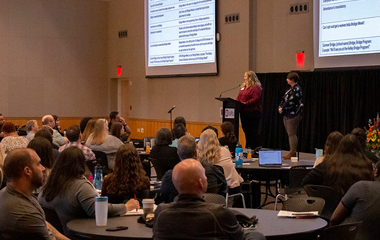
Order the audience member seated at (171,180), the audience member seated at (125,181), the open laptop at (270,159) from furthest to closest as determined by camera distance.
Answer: the open laptop at (270,159) < the audience member seated at (171,180) < the audience member seated at (125,181)

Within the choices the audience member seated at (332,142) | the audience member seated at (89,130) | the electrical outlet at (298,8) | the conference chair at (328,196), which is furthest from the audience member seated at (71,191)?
the electrical outlet at (298,8)

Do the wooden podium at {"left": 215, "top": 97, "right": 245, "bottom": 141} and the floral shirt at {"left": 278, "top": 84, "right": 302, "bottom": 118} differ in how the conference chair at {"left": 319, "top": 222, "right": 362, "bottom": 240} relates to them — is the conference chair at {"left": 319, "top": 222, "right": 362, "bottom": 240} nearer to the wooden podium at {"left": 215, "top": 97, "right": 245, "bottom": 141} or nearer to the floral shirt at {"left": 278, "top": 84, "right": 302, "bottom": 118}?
the floral shirt at {"left": 278, "top": 84, "right": 302, "bottom": 118}

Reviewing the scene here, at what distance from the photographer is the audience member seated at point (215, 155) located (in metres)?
6.11

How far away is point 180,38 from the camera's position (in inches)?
566

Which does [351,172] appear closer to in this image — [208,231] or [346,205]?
[346,205]

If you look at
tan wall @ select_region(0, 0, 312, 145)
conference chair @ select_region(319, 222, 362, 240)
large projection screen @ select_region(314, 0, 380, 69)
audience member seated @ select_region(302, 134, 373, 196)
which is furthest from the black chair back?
tan wall @ select_region(0, 0, 312, 145)

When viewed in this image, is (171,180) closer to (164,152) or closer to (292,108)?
(164,152)

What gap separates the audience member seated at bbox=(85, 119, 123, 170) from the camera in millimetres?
7801

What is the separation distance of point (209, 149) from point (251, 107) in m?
4.30

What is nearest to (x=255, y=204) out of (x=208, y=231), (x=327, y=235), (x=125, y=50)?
(x=327, y=235)

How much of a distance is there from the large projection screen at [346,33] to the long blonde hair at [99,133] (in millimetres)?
4998

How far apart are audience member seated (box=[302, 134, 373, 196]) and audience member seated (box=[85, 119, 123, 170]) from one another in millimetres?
3716

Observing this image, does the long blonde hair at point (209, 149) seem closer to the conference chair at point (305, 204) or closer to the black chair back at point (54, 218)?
the conference chair at point (305, 204)

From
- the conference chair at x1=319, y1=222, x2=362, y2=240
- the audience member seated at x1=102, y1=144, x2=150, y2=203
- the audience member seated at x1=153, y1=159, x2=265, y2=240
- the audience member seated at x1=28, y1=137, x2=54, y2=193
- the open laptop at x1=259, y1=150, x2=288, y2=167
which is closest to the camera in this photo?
the audience member seated at x1=153, y1=159, x2=265, y2=240
